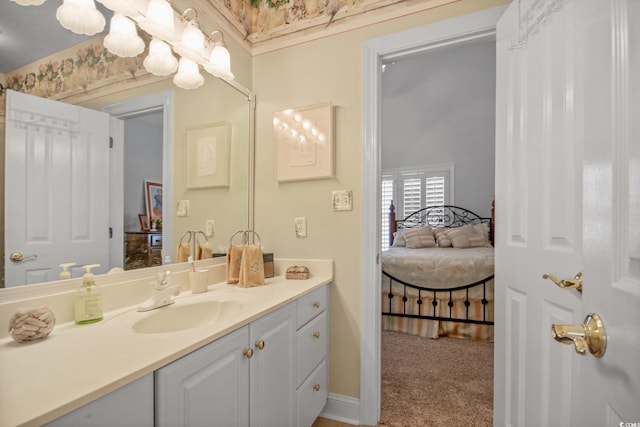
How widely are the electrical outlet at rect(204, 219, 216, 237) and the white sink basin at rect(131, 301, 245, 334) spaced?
0.51 metres

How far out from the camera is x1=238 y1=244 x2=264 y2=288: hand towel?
5.22 feet

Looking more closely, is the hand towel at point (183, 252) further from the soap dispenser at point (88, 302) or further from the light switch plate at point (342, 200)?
the light switch plate at point (342, 200)

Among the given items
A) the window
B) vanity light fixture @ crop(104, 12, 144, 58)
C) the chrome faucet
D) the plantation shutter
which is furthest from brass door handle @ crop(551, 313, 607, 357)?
the plantation shutter

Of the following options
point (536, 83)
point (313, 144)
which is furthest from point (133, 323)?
point (536, 83)

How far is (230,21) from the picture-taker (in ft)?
6.12

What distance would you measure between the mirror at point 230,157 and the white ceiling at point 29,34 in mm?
191

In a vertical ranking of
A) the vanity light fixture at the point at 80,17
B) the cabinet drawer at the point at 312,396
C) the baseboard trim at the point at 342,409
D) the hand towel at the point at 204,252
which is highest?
the vanity light fixture at the point at 80,17

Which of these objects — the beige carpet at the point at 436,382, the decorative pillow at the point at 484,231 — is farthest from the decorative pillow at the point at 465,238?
the beige carpet at the point at 436,382

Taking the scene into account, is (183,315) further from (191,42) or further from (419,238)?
(419,238)

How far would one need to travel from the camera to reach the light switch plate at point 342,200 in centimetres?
177

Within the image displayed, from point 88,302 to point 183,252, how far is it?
21.8 inches

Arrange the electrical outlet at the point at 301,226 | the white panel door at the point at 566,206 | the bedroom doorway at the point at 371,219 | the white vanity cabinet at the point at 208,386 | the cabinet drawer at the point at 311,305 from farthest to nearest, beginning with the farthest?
1. the electrical outlet at the point at 301,226
2. the bedroom doorway at the point at 371,219
3. the cabinet drawer at the point at 311,305
4. the white vanity cabinet at the point at 208,386
5. the white panel door at the point at 566,206

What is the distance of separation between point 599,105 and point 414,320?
2.82m

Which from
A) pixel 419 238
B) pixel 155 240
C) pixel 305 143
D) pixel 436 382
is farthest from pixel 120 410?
pixel 419 238
